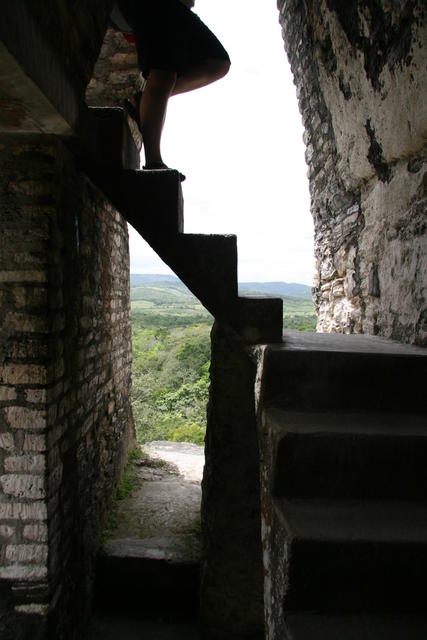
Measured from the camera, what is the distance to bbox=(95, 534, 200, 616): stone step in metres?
3.26

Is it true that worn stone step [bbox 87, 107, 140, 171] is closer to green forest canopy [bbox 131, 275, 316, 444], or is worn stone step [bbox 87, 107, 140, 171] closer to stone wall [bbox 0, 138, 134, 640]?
stone wall [bbox 0, 138, 134, 640]

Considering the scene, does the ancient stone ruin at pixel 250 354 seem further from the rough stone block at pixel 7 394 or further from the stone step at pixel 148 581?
the stone step at pixel 148 581

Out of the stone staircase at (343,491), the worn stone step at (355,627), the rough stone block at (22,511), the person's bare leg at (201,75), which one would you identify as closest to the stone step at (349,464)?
the stone staircase at (343,491)

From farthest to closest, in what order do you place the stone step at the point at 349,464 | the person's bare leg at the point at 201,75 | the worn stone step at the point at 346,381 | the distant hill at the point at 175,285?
1. the distant hill at the point at 175,285
2. the person's bare leg at the point at 201,75
3. the worn stone step at the point at 346,381
4. the stone step at the point at 349,464

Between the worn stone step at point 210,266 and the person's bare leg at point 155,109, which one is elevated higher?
the person's bare leg at point 155,109

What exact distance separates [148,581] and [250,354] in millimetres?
2245

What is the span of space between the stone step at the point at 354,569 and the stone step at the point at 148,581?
221cm

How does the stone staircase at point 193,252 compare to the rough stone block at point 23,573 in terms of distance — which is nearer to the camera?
the rough stone block at point 23,573

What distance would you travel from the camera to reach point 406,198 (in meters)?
2.50

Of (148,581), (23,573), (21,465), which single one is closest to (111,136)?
(21,465)

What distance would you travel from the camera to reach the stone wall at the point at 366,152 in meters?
2.28

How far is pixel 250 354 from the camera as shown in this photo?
2.38 m

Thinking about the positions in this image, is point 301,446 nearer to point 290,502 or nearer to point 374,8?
point 290,502

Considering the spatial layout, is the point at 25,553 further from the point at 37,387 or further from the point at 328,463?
the point at 328,463
